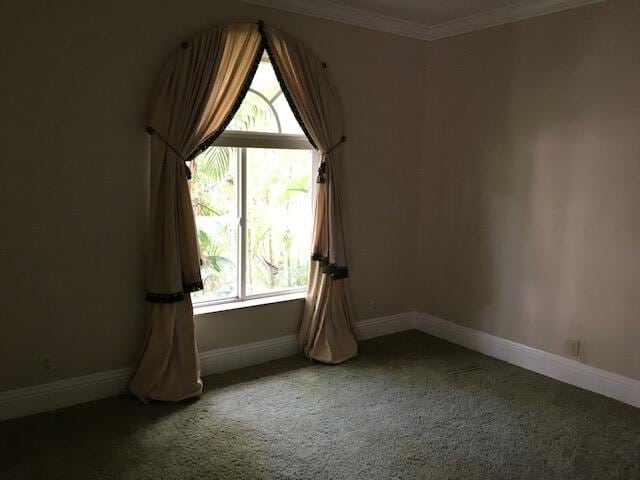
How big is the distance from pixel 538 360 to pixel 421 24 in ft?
8.88

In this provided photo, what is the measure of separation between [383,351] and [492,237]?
3.96ft

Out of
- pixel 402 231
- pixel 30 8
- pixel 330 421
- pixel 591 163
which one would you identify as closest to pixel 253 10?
pixel 30 8

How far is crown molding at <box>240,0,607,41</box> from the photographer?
3619 millimetres

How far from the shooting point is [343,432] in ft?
9.80

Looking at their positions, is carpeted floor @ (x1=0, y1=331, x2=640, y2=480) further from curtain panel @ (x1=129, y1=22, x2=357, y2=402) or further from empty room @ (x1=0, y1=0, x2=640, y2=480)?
curtain panel @ (x1=129, y1=22, x2=357, y2=402)

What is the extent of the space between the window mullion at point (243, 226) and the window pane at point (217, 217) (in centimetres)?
4

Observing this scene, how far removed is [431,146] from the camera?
4590 mm

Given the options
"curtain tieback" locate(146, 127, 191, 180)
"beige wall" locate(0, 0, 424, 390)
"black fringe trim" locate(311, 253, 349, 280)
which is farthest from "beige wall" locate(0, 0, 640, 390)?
"black fringe trim" locate(311, 253, 349, 280)

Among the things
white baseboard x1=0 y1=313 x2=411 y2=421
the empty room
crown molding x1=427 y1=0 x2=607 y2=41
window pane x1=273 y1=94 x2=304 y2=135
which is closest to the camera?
the empty room

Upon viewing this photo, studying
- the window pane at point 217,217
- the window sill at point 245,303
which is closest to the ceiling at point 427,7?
the window pane at point 217,217

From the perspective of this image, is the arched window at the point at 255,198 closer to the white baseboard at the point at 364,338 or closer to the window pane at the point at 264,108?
the window pane at the point at 264,108

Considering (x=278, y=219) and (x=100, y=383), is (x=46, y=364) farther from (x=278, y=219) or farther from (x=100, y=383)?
(x=278, y=219)

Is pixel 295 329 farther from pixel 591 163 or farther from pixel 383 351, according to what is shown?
pixel 591 163

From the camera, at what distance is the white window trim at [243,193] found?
367 cm
